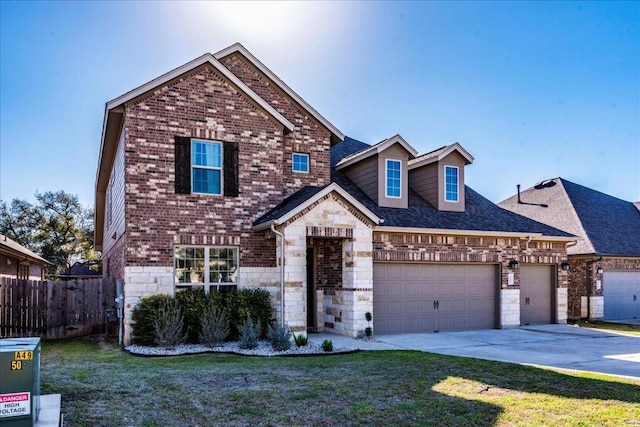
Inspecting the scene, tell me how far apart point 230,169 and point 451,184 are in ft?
25.4

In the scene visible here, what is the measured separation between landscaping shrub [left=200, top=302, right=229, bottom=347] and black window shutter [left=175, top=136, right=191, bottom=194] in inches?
121

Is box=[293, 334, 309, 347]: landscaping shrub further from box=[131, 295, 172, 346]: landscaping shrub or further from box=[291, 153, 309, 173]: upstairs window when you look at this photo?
box=[291, 153, 309, 173]: upstairs window

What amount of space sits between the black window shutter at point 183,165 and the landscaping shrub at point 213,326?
10.1 feet

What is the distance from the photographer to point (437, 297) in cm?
1691

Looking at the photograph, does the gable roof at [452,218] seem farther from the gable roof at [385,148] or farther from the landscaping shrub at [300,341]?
the landscaping shrub at [300,341]

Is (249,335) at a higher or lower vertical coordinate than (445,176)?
lower

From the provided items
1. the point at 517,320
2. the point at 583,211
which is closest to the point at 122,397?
the point at 517,320

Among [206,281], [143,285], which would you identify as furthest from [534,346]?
[143,285]

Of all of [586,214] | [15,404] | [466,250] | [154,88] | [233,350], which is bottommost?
[233,350]

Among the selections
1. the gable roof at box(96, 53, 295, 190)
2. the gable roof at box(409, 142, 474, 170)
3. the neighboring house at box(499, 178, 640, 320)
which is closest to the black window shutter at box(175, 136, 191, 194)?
the gable roof at box(96, 53, 295, 190)

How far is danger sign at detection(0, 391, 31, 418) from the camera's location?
5.21m

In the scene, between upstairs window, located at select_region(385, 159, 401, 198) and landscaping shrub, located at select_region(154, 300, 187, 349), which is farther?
upstairs window, located at select_region(385, 159, 401, 198)

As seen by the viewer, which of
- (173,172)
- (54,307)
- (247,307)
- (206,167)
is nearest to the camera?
(247,307)

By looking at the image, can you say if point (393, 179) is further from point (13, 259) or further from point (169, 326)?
point (13, 259)
